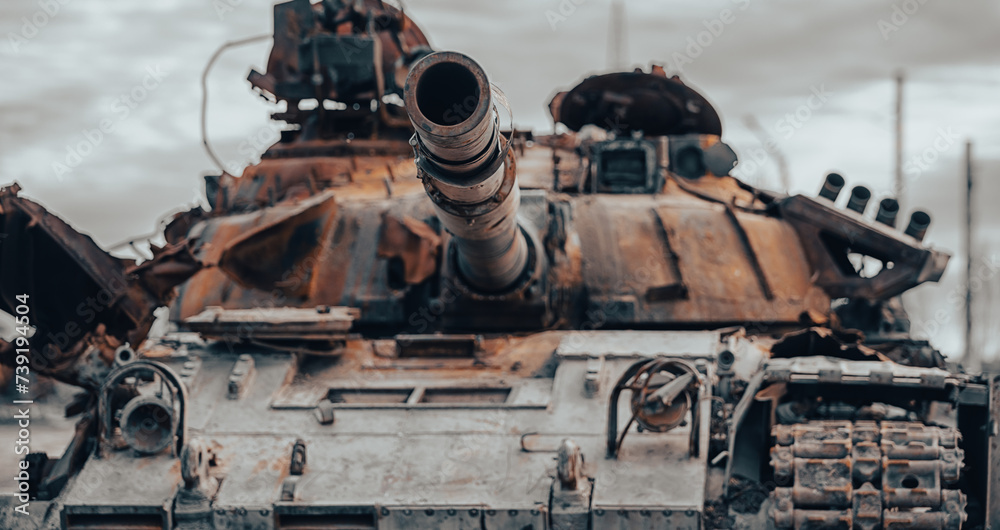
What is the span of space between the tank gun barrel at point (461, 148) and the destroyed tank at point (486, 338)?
0.06 feet

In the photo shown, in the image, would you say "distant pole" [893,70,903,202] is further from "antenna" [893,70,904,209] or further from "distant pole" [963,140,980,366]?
"distant pole" [963,140,980,366]

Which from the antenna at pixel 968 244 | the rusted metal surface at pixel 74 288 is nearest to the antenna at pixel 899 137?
the antenna at pixel 968 244

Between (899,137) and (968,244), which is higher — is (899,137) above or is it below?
above

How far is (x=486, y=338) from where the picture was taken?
9.20 metres

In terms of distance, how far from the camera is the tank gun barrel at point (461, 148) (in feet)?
20.2

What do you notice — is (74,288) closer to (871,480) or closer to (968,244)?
(871,480)

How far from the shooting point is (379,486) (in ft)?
24.9

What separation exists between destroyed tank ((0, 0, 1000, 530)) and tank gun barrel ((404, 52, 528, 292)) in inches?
0.8

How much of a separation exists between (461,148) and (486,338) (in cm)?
304

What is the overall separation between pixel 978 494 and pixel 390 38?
7133mm

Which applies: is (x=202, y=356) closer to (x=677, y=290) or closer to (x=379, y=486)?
(x=379, y=486)

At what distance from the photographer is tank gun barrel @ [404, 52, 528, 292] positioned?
6156mm

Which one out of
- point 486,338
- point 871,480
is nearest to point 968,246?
point 486,338

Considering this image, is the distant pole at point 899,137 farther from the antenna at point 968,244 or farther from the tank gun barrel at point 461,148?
the tank gun barrel at point 461,148
